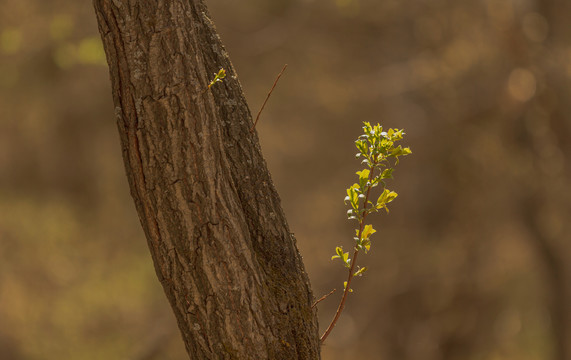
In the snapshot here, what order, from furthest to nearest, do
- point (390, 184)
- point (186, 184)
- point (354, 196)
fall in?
point (390, 184), point (354, 196), point (186, 184)

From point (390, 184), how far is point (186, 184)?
7.16 m

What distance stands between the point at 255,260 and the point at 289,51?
8.14 metres

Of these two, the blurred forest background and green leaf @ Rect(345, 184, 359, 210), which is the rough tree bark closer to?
green leaf @ Rect(345, 184, 359, 210)

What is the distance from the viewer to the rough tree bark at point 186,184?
5.43 feet

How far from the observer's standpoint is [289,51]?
962cm

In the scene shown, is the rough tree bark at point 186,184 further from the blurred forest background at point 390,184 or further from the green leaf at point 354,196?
the blurred forest background at point 390,184

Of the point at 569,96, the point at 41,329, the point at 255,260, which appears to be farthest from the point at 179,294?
the point at 41,329

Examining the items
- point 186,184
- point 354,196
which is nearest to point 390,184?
point 354,196

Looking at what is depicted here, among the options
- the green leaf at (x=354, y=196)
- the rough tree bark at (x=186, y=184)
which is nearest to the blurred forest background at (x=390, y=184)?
the rough tree bark at (x=186, y=184)

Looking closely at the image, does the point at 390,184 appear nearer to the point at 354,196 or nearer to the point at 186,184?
the point at 354,196

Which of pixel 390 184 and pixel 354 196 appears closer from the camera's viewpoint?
pixel 354 196

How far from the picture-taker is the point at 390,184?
28.4 ft

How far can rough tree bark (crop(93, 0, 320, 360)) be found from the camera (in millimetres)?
1655

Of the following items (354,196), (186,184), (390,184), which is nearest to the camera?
(186,184)
